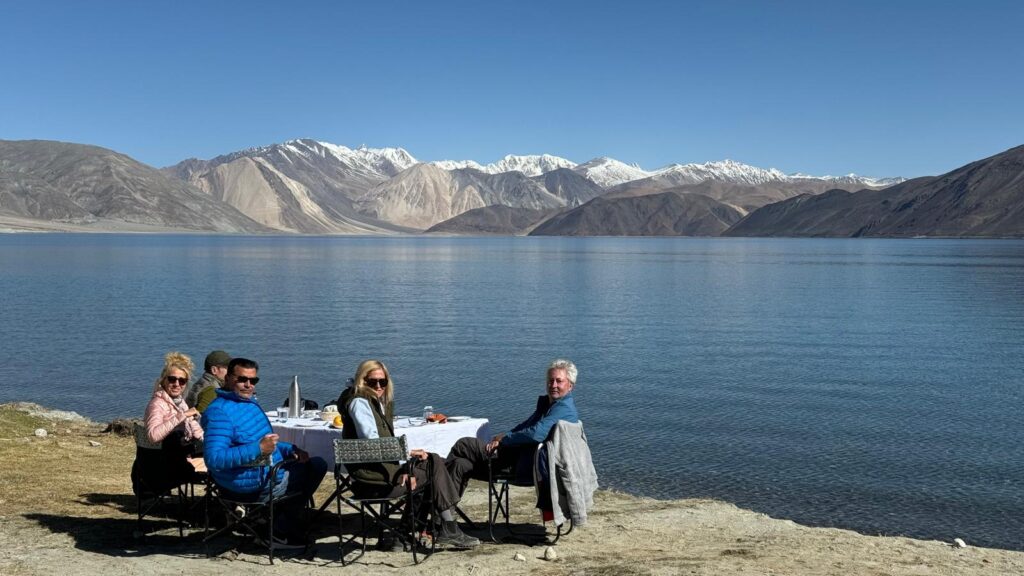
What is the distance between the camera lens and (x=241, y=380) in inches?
347

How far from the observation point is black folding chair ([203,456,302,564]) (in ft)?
29.8

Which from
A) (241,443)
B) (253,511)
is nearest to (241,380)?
(241,443)

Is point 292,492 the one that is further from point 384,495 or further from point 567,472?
point 567,472

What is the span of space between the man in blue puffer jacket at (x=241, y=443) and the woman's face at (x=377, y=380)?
99 centimetres

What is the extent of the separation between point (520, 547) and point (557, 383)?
5.45 ft

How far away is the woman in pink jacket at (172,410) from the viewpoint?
9758 millimetres

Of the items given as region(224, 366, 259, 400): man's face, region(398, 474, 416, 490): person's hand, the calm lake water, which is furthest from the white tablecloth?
the calm lake water

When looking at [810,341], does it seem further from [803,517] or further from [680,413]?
[803,517]

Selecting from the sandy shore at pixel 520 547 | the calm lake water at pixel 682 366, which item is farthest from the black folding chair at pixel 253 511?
the calm lake water at pixel 682 366

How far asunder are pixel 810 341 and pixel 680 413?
16.0 m

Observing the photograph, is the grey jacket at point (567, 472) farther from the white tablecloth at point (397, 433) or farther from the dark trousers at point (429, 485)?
the white tablecloth at point (397, 433)

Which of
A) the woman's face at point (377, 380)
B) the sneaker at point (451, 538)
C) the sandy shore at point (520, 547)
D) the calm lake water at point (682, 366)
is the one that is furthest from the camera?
the calm lake water at point (682, 366)

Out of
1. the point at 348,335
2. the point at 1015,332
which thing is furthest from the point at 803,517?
the point at 1015,332

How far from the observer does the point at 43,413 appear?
66.1 ft
